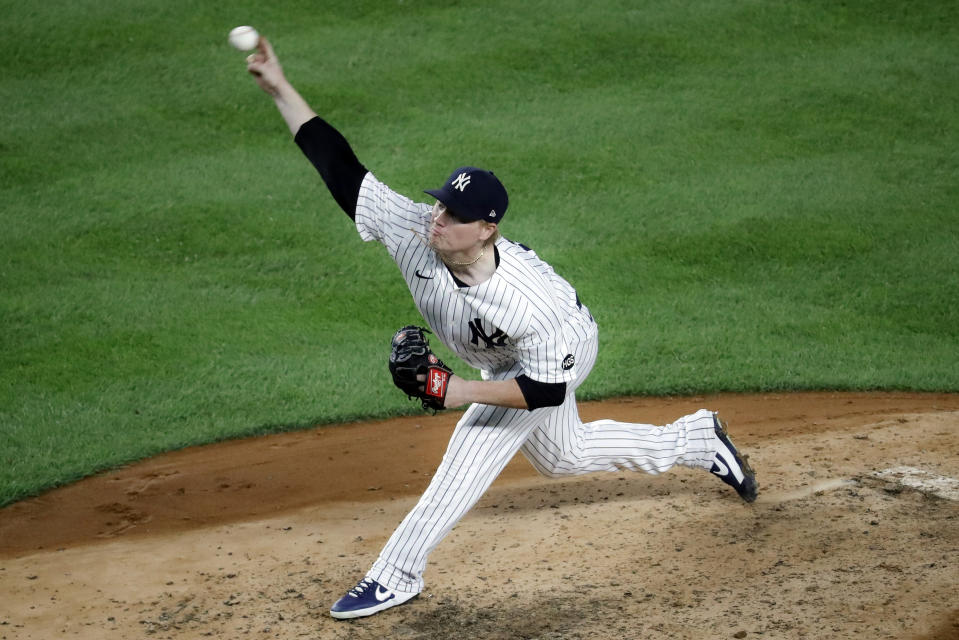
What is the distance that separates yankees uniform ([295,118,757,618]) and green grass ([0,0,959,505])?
2104 mm

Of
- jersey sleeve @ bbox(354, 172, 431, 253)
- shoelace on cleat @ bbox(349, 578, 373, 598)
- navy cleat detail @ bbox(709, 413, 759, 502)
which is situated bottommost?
shoelace on cleat @ bbox(349, 578, 373, 598)

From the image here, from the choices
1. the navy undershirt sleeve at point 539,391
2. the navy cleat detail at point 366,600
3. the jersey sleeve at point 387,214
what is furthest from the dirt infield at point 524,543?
the jersey sleeve at point 387,214

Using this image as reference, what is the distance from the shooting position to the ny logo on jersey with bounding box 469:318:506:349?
3828 millimetres

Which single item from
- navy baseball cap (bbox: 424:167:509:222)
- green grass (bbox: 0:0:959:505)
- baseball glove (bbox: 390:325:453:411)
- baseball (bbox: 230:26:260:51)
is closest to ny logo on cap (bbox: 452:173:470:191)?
navy baseball cap (bbox: 424:167:509:222)

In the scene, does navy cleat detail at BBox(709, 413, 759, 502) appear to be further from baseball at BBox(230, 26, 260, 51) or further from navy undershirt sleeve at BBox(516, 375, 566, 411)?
baseball at BBox(230, 26, 260, 51)

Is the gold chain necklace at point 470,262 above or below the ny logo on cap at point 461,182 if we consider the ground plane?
below

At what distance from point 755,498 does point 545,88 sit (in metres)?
5.86

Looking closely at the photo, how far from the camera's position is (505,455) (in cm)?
406

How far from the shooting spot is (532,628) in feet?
12.4

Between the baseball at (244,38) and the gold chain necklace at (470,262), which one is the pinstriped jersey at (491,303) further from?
the baseball at (244,38)

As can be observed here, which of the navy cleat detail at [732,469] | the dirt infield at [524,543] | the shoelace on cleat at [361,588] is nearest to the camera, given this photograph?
the dirt infield at [524,543]

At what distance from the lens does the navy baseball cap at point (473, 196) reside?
12.1ft

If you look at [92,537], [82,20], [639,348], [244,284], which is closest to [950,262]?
[639,348]

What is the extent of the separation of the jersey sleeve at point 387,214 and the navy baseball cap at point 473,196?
0.18m
